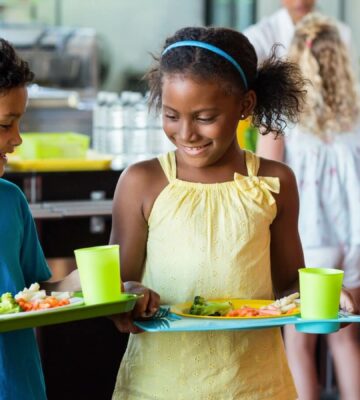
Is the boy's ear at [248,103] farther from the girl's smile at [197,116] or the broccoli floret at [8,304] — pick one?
the broccoli floret at [8,304]

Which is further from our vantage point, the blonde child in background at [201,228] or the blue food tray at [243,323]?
the blonde child in background at [201,228]

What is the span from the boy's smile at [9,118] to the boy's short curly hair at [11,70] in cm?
1

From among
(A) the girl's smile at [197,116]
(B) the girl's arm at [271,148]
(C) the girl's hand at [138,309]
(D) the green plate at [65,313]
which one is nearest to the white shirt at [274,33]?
(B) the girl's arm at [271,148]

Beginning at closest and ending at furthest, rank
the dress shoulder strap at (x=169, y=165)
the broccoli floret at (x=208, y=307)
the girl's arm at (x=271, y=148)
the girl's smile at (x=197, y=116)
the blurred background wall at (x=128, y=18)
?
the broccoli floret at (x=208, y=307) < the girl's smile at (x=197, y=116) < the dress shoulder strap at (x=169, y=165) < the girl's arm at (x=271, y=148) < the blurred background wall at (x=128, y=18)

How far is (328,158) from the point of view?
3303 mm

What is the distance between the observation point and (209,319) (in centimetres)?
164

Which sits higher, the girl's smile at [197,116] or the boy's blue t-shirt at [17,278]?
the girl's smile at [197,116]

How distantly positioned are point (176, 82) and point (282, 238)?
15.6 inches

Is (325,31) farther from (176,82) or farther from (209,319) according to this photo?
(209,319)

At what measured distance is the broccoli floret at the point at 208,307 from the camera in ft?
5.53

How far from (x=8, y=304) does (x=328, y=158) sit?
198 cm

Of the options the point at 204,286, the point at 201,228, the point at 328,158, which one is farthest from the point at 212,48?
the point at 328,158

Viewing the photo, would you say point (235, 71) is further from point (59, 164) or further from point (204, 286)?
point (59, 164)

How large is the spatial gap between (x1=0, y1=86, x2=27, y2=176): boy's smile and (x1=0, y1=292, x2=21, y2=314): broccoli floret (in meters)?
0.22
